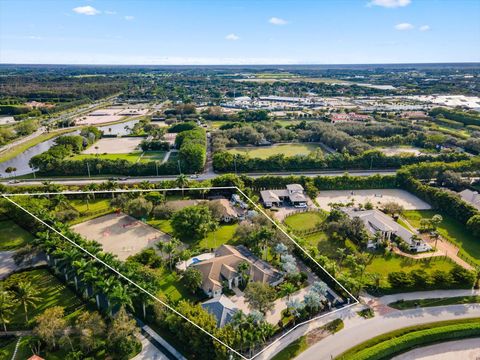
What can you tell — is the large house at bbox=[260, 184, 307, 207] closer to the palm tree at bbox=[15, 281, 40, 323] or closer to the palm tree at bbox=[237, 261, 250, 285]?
the palm tree at bbox=[237, 261, 250, 285]

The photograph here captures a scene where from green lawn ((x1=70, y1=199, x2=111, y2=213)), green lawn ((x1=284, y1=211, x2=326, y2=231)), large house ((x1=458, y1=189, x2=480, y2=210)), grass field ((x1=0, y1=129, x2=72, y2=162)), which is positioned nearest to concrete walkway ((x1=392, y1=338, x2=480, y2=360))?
green lawn ((x1=284, y1=211, x2=326, y2=231))

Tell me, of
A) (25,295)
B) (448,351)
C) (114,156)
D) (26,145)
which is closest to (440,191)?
(448,351)

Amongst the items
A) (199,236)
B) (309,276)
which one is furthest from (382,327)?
(199,236)

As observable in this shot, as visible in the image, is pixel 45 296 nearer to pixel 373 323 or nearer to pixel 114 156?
pixel 373 323

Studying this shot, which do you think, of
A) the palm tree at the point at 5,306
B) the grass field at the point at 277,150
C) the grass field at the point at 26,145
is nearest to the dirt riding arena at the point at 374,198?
the grass field at the point at 277,150

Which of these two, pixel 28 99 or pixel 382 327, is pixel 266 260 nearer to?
pixel 382 327

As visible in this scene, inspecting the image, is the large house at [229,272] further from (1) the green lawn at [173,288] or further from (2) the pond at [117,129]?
(2) the pond at [117,129]
